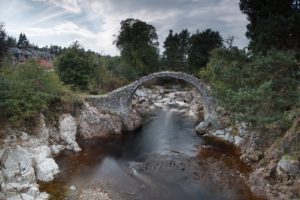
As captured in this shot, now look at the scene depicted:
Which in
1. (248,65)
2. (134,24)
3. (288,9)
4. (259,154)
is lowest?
(259,154)

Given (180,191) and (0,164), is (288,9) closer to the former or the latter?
(180,191)

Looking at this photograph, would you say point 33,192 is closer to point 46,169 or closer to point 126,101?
point 46,169

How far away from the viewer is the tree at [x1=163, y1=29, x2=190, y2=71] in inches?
2739

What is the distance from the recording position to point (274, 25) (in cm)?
1939

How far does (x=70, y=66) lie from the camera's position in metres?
31.9

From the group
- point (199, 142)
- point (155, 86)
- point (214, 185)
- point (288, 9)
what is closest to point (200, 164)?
point (214, 185)

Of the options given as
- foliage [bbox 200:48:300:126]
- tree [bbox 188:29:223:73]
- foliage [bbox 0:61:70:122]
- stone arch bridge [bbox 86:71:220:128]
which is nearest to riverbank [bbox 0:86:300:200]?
stone arch bridge [bbox 86:71:220:128]

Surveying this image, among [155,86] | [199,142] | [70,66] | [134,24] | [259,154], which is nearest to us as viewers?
[259,154]

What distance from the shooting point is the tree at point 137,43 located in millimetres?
50438

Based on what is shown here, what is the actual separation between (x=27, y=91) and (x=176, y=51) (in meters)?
54.3

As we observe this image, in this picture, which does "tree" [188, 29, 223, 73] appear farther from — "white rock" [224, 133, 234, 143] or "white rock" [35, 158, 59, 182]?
"white rock" [35, 158, 59, 182]

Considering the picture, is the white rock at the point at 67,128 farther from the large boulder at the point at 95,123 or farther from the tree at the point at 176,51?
the tree at the point at 176,51

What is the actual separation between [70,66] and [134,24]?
21967 millimetres

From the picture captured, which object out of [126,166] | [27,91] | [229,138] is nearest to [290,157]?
[229,138]
